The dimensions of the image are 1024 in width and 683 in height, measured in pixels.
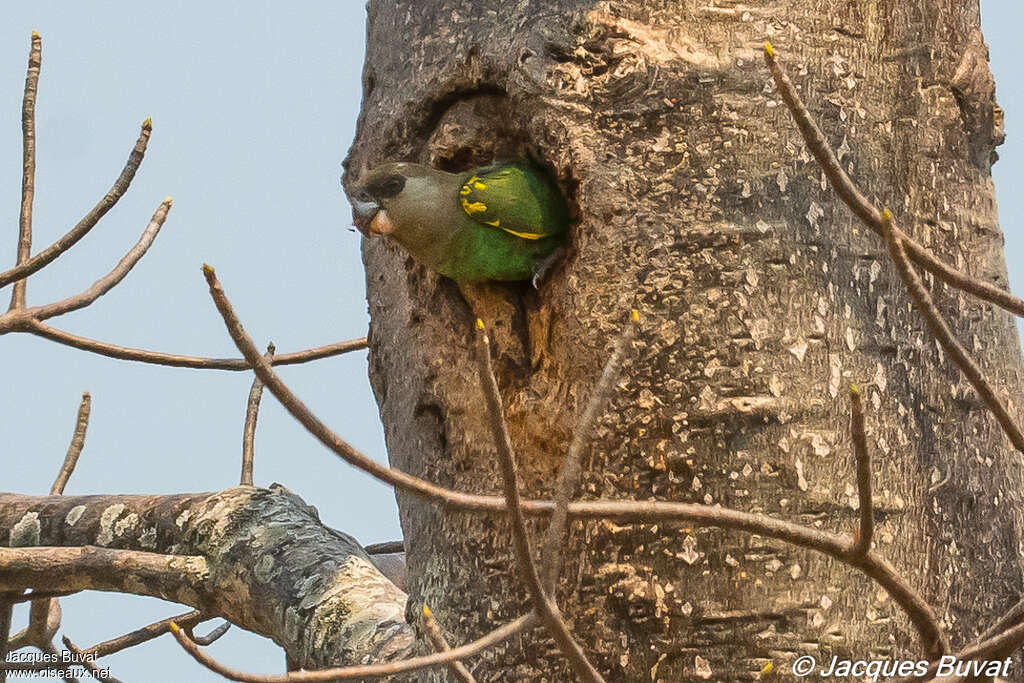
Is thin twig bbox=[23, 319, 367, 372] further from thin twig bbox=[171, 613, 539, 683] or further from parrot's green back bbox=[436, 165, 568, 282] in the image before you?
thin twig bbox=[171, 613, 539, 683]

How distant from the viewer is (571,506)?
114 cm

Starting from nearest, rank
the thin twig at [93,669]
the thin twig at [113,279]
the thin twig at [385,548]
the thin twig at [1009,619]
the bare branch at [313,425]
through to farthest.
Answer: the bare branch at [313,425], the thin twig at [1009,619], the thin twig at [113,279], the thin twig at [93,669], the thin twig at [385,548]

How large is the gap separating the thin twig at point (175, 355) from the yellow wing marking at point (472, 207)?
0.60m

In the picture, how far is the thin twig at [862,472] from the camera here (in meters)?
1.08

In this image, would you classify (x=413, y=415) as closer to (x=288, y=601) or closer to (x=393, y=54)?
(x=288, y=601)

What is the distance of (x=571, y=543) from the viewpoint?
6.40ft

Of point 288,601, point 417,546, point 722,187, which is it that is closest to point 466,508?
point 722,187

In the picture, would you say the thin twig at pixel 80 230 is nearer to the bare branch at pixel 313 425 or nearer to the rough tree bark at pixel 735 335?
the rough tree bark at pixel 735 335

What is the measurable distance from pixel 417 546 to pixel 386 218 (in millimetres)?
644

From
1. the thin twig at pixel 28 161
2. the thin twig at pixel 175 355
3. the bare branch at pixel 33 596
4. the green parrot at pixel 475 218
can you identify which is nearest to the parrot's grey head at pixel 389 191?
the green parrot at pixel 475 218

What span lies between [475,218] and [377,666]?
1.35 metres

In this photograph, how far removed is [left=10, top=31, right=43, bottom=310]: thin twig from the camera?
7.22 ft

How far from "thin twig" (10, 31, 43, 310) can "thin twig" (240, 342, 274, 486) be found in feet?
2.15

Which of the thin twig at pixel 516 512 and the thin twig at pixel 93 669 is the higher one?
the thin twig at pixel 516 512
